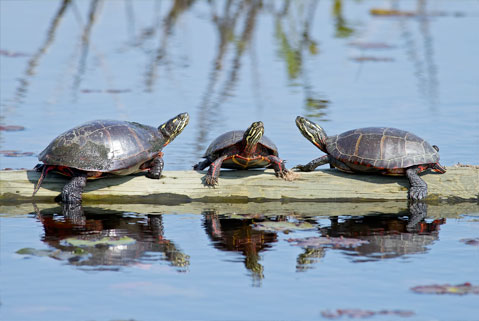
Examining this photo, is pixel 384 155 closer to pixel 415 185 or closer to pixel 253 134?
pixel 415 185

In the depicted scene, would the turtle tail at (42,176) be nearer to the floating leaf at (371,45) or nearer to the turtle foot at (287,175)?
the turtle foot at (287,175)

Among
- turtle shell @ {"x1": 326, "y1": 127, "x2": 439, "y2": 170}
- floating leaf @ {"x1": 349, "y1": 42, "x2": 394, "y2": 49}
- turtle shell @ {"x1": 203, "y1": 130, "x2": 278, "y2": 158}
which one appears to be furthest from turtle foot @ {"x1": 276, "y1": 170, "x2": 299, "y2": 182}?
floating leaf @ {"x1": 349, "y1": 42, "x2": 394, "y2": 49}

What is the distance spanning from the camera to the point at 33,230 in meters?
7.50

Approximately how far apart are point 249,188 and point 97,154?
149 cm

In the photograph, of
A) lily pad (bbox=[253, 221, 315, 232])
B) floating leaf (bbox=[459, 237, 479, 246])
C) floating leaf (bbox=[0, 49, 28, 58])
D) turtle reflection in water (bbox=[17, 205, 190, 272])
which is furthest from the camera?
floating leaf (bbox=[0, 49, 28, 58])

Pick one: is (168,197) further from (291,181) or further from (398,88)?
(398,88)

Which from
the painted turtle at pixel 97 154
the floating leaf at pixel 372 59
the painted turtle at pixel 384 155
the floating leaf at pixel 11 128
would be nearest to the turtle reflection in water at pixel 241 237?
the painted turtle at pixel 97 154

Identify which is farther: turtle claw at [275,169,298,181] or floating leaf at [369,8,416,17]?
floating leaf at [369,8,416,17]

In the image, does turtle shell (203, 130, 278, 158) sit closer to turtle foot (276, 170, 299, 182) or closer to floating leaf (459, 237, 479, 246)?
turtle foot (276, 170, 299, 182)

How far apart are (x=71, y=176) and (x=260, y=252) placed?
2272mm

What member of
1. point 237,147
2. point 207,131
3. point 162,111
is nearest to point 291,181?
point 237,147

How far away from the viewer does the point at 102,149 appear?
8086 millimetres

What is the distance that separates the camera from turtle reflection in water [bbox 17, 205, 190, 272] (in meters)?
6.62

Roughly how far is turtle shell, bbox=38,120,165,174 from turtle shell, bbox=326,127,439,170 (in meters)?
1.85
